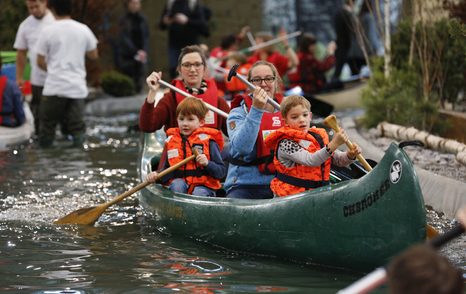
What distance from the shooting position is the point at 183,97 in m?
10.2

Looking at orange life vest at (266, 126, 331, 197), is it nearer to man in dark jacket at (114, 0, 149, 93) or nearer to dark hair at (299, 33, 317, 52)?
dark hair at (299, 33, 317, 52)

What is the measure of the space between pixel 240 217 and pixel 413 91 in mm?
6267

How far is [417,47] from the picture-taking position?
1377 cm

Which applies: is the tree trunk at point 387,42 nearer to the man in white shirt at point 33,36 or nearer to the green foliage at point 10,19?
the man in white shirt at point 33,36

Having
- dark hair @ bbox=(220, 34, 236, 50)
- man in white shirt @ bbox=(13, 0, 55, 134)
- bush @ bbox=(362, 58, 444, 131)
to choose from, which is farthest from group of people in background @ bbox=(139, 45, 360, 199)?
dark hair @ bbox=(220, 34, 236, 50)

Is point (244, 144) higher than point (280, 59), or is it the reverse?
point (244, 144)

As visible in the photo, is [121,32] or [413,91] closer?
[413,91]

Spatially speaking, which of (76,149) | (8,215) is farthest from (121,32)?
(8,215)

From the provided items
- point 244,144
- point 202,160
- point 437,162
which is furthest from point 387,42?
point 244,144

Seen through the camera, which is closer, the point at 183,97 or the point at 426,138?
the point at 183,97

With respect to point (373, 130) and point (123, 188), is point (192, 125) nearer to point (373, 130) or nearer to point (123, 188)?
point (123, 188)

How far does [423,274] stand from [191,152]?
5285 mm

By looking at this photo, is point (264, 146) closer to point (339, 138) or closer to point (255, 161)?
point (255, 161)

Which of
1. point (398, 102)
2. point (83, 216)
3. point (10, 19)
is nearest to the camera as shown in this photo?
point (83, 216)
